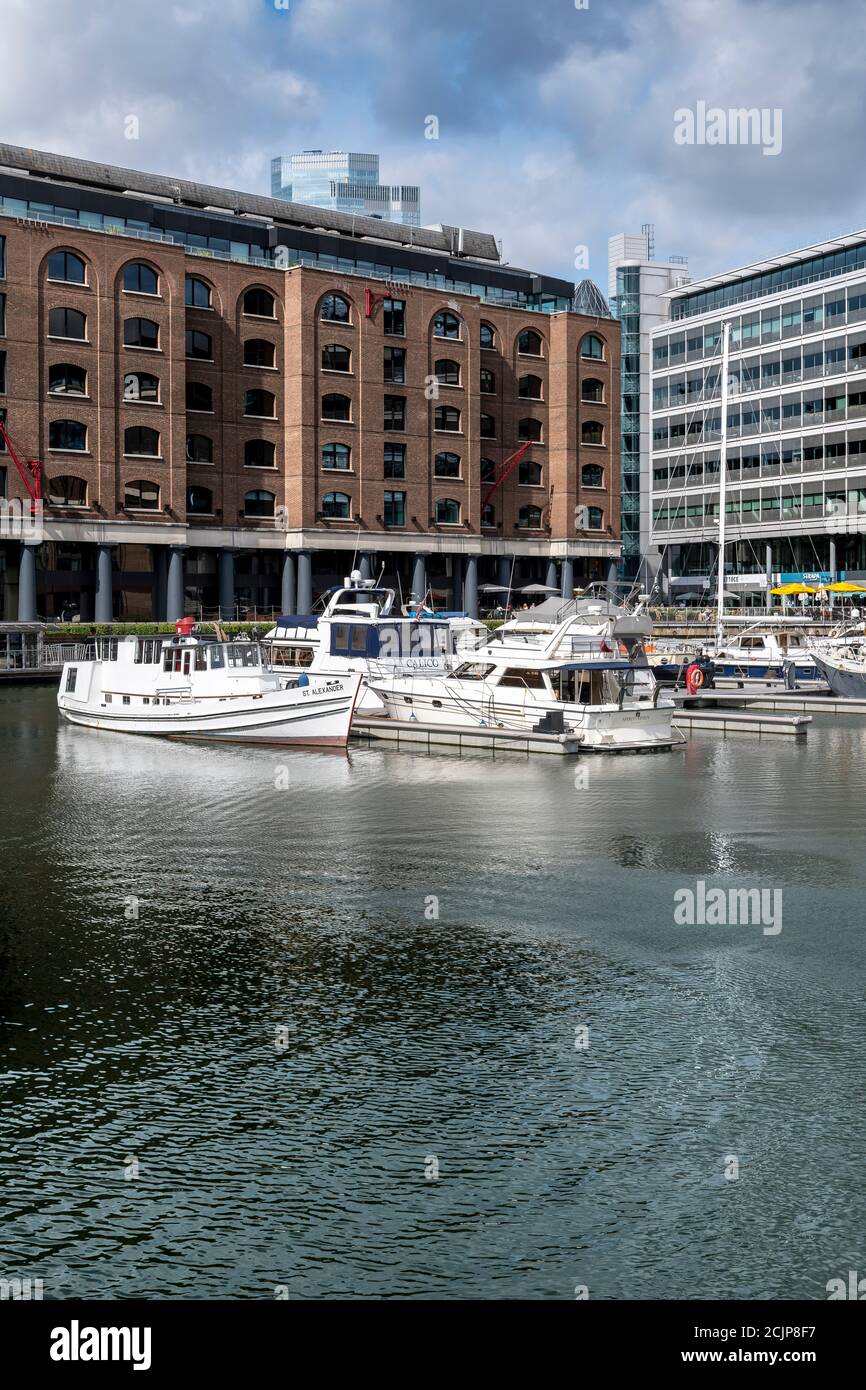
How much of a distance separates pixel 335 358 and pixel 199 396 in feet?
27.6

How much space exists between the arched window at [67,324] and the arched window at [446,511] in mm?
24099

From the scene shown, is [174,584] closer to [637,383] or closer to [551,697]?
[551,697]

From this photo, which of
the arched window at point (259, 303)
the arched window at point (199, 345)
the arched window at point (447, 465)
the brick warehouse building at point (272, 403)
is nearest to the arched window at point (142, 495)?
the brick warehouse building at point (272, 403)

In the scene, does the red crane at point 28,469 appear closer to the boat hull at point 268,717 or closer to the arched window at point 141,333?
the arched window at point 141,333

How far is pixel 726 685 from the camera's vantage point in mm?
61562

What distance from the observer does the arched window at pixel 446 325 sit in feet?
284

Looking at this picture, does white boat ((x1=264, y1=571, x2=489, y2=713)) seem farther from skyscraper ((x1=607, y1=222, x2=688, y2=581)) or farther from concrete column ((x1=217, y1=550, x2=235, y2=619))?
skyscraper ((x1=607, y1=222, x2=688, y2=581))

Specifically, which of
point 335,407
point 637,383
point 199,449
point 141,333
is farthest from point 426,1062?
point 637,383

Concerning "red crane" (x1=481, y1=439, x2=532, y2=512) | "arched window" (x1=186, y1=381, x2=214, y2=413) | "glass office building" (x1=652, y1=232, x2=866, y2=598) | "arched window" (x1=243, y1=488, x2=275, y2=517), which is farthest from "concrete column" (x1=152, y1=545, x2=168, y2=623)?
"glass office building" (x1=652, y1=232, x2=866, y2=598)

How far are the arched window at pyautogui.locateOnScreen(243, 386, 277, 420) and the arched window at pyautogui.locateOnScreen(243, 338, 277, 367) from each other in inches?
59.9

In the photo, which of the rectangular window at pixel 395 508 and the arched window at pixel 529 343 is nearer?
the rectangular window at pixel 395 508

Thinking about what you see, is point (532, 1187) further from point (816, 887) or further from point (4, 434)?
point (4, 434)

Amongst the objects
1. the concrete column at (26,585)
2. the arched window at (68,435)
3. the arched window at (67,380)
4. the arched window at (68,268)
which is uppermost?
the arched window at (68,268)

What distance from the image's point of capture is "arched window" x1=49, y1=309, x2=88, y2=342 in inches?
2788
